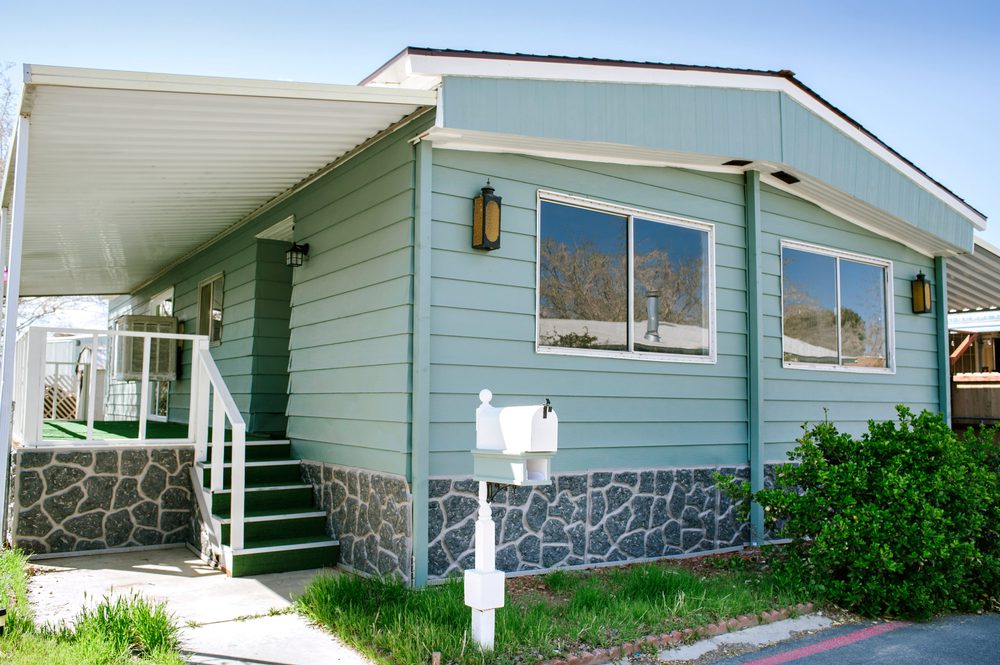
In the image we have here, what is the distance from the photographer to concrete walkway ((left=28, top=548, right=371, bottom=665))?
378 centimetres

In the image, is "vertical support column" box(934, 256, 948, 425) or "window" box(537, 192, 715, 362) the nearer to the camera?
"window" box(537, 192, 715, 362)

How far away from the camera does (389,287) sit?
5207 mm

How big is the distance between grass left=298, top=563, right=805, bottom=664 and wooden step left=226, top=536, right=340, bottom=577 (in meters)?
0.94

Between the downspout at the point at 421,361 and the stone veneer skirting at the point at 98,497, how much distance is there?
9.21 ft

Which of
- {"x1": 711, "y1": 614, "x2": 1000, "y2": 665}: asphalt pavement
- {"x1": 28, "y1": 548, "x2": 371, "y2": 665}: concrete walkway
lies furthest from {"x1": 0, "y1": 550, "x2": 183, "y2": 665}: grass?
{"x1": 711, "y1": 614, "x2": 1000, "y2": 665}: asphalt pavement

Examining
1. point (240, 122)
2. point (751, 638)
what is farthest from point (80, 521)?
point (751, 638)

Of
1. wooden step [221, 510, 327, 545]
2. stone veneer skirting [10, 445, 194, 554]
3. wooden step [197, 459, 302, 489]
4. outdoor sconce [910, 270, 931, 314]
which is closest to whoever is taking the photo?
wooden step [221, 510, 327, 545]

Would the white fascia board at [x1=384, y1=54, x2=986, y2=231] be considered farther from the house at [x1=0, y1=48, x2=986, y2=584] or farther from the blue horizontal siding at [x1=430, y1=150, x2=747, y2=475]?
the blue horizontal siding at [x1=430, y1=150, x2=747, y2=475]

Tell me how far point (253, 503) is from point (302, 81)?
330 centimetres

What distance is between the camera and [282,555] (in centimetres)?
546

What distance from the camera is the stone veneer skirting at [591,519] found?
16.4 feet

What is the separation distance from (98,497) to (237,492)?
1693 millimetres

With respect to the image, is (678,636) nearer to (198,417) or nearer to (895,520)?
(895,520)

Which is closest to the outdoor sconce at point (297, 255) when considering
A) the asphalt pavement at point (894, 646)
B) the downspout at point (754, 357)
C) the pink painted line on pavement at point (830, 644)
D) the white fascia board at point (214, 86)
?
the white fascia board at point (214, 86)
